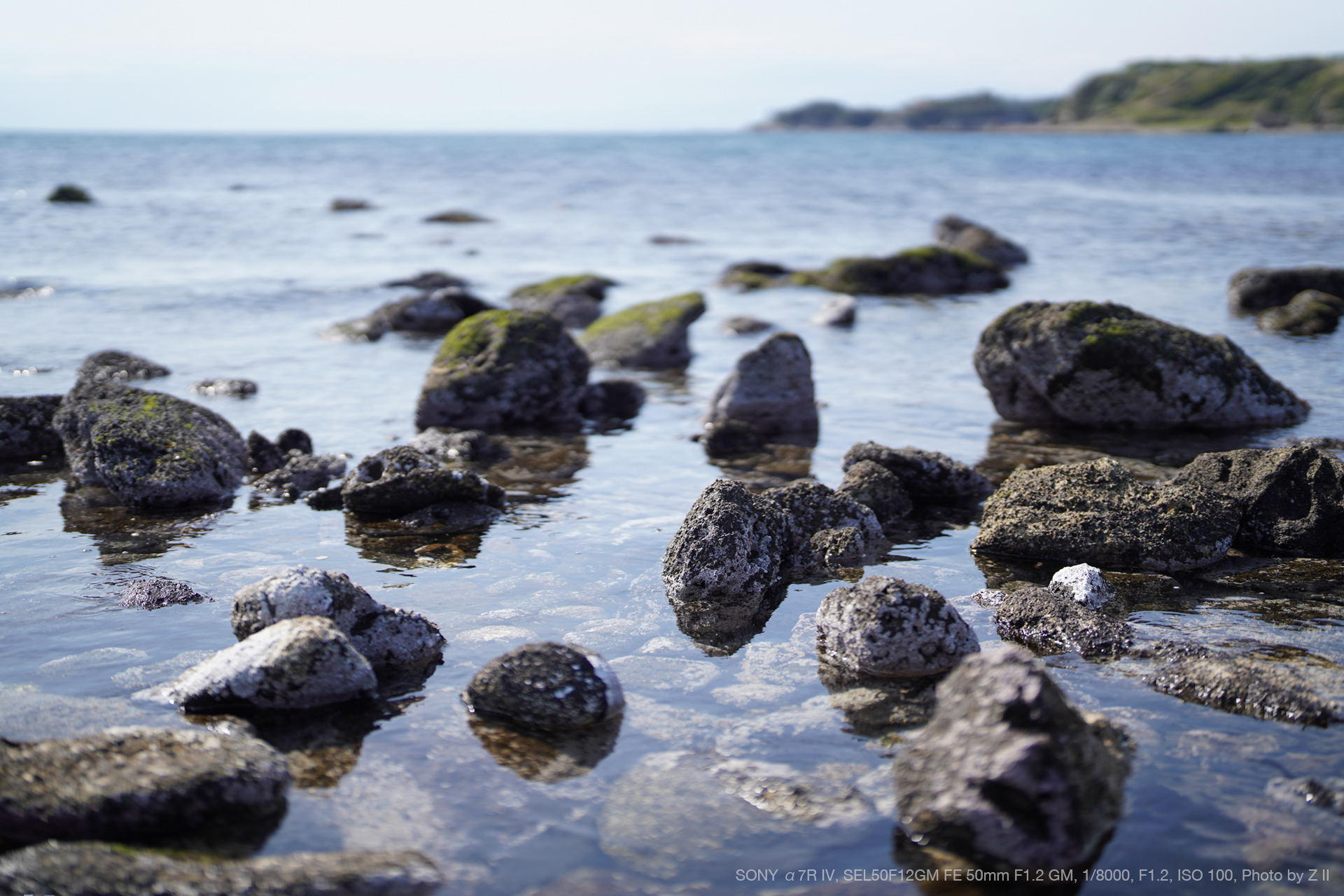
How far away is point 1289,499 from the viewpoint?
28.1 feet

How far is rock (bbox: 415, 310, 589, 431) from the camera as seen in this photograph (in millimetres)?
13258

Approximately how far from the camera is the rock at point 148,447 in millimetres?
9859

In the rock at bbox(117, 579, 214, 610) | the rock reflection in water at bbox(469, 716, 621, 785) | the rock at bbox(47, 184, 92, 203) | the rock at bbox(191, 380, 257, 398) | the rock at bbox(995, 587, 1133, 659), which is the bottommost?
the rock reflection in water at bbox(469, 716, 621, 785)

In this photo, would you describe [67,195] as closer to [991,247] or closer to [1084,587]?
[991,247]

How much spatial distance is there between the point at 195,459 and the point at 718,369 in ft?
28.1

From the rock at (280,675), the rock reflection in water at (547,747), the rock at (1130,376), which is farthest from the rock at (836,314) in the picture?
the rock at (280,675)

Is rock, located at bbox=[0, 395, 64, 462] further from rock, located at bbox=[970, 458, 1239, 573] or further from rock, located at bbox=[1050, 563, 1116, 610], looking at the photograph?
rock, located at bbox=[1050, 563, 1116, 610]

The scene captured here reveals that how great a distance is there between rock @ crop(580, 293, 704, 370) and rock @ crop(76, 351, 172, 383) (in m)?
6.62

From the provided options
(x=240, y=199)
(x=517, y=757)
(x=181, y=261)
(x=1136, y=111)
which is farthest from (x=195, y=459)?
(x=1136, y=111)

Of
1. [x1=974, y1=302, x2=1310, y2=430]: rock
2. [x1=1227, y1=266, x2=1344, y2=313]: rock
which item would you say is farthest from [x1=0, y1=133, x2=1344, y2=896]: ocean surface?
[x1=974, y1=302, x2=1310, y2=430]: rock

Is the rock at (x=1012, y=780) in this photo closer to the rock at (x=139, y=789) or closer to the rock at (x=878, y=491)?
the rock at (x=139, y=789)

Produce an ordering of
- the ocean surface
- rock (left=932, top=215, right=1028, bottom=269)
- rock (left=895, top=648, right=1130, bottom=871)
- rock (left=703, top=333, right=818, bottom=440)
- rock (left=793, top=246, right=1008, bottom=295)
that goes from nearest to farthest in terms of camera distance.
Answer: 1. rock (left=895, top=648, right=1130, bottom=871)
2. the ocean surface
3. rock (left=703, top=333, right=818, bottom=440)
4. rock (left=793, top=246, right=1008, bottom=295)
5. rock (left=932, top=215, right=1028, bottom=269)

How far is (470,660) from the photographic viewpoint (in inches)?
259

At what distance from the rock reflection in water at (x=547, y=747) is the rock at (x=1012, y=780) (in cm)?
165
